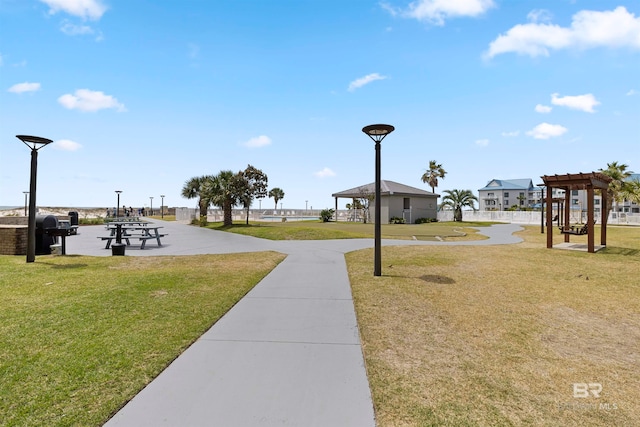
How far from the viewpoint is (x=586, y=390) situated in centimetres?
301

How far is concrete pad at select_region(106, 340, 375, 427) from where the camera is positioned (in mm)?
2479

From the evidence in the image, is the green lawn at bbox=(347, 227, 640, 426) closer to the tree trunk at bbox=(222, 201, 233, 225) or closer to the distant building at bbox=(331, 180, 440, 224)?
the tree trunk at bbox=(222, 201, 233, 225)

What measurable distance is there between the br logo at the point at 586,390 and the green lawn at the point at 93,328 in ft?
13.1

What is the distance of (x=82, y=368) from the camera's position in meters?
3.20

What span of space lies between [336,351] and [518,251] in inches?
470

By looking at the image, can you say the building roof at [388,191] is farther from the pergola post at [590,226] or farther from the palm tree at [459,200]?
the pergola post at [590,226]

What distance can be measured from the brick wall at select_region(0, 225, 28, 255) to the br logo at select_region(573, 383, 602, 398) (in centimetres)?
1492

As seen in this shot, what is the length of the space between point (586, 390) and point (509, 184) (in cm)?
9768

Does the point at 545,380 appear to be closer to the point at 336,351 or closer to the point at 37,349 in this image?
the point at 336,351

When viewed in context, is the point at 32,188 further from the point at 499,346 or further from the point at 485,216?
the point at 485,216

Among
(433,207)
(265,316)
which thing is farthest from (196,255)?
(433,207)

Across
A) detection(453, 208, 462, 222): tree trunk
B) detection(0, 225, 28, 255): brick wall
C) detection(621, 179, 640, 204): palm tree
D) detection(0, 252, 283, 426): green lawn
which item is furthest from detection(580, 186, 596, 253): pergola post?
detection(453, 208, 462, 222): tree trunk

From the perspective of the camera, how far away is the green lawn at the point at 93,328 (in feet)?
8.86

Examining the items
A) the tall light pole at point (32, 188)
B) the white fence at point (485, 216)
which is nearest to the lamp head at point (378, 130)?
the tall light pole at point (32, 188)
